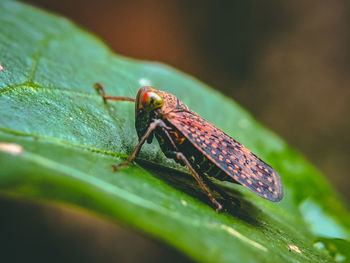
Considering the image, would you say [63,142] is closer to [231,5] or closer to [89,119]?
[89,119]

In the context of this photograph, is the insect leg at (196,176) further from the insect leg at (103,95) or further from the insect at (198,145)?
the insect leg at (103,95)

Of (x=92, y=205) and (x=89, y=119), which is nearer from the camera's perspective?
(x=92, y=205)

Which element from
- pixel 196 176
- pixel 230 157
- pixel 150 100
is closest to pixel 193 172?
pixel 196 176

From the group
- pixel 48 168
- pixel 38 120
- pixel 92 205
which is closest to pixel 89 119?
pixel 38 120

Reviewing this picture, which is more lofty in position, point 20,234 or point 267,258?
point 267,258

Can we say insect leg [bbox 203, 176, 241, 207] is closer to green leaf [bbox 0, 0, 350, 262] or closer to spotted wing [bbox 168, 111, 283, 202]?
green leaf [bbox 0, 0, 350, 262]

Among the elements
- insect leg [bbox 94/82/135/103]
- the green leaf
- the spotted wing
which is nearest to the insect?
the spotted wing

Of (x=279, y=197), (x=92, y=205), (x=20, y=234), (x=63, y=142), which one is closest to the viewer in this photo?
(x=92, y=205)
